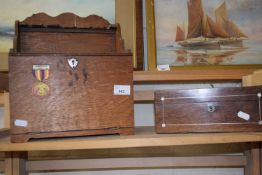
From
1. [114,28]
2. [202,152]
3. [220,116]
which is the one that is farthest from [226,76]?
[114,28]

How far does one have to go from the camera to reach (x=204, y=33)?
1.17 m

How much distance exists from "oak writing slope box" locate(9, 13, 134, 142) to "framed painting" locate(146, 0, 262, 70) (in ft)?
1.23

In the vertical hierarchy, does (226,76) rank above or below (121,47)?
below

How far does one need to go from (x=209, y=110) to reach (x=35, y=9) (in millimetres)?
822

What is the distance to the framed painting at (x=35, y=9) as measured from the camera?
112cm

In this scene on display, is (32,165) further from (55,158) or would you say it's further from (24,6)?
(24,6)

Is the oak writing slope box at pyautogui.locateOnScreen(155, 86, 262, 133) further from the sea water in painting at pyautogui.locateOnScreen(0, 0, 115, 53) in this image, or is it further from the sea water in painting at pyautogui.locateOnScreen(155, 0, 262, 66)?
the sea water in painting at pyautogui.locateOnScreen(0, 0, 115, 53)

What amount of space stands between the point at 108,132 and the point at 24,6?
0.69 m

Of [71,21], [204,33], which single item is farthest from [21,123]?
[204,33]

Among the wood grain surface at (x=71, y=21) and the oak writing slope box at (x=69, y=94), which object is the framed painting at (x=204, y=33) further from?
the oak writing slope box at (x=69, y=94)

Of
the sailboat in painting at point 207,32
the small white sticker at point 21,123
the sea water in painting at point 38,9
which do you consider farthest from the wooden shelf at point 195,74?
the small white sticker at point 21,123

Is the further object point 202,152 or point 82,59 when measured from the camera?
point 202,152

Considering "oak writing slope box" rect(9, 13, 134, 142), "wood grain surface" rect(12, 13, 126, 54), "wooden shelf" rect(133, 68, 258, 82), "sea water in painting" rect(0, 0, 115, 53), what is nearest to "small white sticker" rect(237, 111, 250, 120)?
"wooden shelf" rect(133, 68, 258, 82)

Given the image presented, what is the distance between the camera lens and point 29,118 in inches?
31.0
